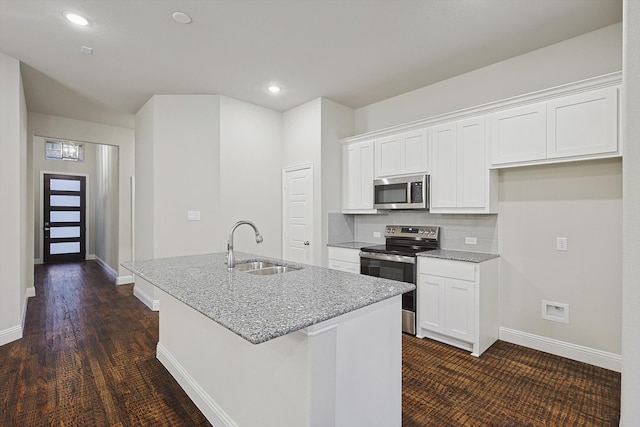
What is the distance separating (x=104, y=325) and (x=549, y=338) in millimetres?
4718

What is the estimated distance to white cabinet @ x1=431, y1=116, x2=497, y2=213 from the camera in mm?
3045

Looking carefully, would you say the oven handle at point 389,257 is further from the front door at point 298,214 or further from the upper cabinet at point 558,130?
the upper cabinet at point 558,130

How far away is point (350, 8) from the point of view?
236 cm

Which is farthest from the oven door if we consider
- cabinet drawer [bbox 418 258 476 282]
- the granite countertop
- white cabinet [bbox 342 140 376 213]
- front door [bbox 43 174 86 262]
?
front door [bbox 43 174 86 262]

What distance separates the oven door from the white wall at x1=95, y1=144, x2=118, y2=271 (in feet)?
17.5

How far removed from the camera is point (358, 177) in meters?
4.21

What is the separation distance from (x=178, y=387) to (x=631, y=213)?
2.82 metres

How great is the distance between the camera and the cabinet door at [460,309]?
287cm

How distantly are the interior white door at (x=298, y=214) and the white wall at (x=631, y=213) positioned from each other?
11.0ft

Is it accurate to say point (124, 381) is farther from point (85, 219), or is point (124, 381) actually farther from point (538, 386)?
point (85, 219)

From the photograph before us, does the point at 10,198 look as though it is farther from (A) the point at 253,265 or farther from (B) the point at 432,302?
(B) the point at 432,302

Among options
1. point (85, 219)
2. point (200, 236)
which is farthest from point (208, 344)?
point (85, 219)

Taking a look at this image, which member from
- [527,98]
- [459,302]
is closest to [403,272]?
[459,302]

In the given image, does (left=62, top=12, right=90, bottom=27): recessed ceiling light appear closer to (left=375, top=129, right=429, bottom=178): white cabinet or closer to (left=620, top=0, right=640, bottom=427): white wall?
(left=375, top=129, right=429, bottom=178): white cabinet
